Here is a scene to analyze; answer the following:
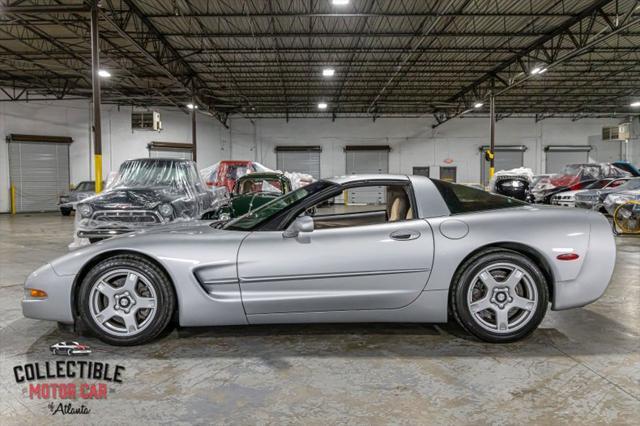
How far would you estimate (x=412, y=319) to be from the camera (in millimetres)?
3016

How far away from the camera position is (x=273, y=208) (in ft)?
10.9

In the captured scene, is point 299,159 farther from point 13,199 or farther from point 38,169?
point 13,199

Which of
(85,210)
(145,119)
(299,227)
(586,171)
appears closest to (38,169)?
(145,119)

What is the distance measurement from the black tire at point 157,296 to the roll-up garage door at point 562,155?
28.5 metres

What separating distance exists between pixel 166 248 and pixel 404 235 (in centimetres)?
161

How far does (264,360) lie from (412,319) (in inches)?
40.8

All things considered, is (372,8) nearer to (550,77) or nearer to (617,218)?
(617,218)

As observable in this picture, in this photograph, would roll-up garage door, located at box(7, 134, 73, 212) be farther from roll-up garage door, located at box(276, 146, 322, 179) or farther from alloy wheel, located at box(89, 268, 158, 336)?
alloy wheel, located at box(89, 268, 158, 336)

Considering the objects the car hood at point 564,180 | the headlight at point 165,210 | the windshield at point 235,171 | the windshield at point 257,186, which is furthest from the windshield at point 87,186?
the car hood at point 564,180

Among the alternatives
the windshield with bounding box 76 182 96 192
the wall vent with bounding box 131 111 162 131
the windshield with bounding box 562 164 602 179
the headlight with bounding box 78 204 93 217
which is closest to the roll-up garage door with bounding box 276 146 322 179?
the wall vent with bounding box 131 111 162 131

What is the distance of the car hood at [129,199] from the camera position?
6.89 m

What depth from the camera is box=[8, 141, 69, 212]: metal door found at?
19272 millimetres

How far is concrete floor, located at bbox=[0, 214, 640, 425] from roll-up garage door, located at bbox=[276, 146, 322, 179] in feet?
75.0

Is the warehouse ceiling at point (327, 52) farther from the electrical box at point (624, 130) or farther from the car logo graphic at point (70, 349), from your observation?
the car logo graphic at point (70, 349)
